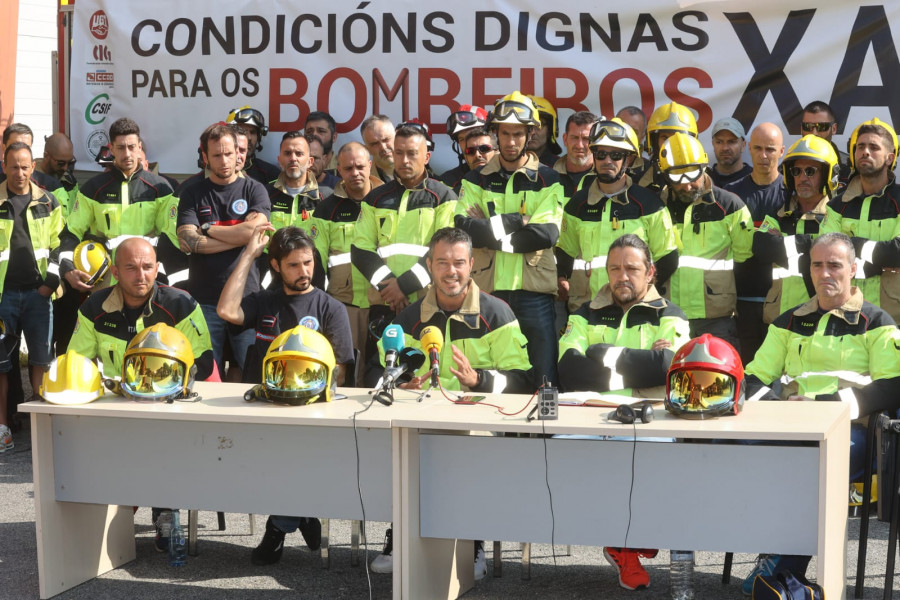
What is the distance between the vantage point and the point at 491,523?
191 inches

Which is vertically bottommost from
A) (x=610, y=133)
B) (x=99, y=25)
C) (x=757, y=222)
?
(x=757, y=222)

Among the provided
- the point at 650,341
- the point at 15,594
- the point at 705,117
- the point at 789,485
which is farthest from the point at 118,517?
the point at 705,117

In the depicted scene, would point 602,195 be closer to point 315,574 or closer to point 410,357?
point 410,357

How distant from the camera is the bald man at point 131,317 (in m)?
6.08

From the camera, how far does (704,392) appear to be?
4.63 m

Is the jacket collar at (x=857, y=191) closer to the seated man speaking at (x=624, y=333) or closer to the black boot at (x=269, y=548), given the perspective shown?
the seated man speaking at (x=624, y=333)

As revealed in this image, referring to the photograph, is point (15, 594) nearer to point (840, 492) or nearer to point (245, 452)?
point (245, 452)

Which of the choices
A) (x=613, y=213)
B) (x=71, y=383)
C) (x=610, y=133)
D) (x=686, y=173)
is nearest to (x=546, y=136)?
(x=610, y=133)

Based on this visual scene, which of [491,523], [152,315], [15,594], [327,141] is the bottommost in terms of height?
[15,594]

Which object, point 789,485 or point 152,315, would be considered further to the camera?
point 152,315

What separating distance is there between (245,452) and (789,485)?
2.28 metres

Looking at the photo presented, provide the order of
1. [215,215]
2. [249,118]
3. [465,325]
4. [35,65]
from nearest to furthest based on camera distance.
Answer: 1. [465,325]
2. [215,215]
3. [249,118]
4. [35,65]

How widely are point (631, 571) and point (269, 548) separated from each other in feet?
5.65

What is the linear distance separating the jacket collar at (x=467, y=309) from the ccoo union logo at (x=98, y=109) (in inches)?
179
